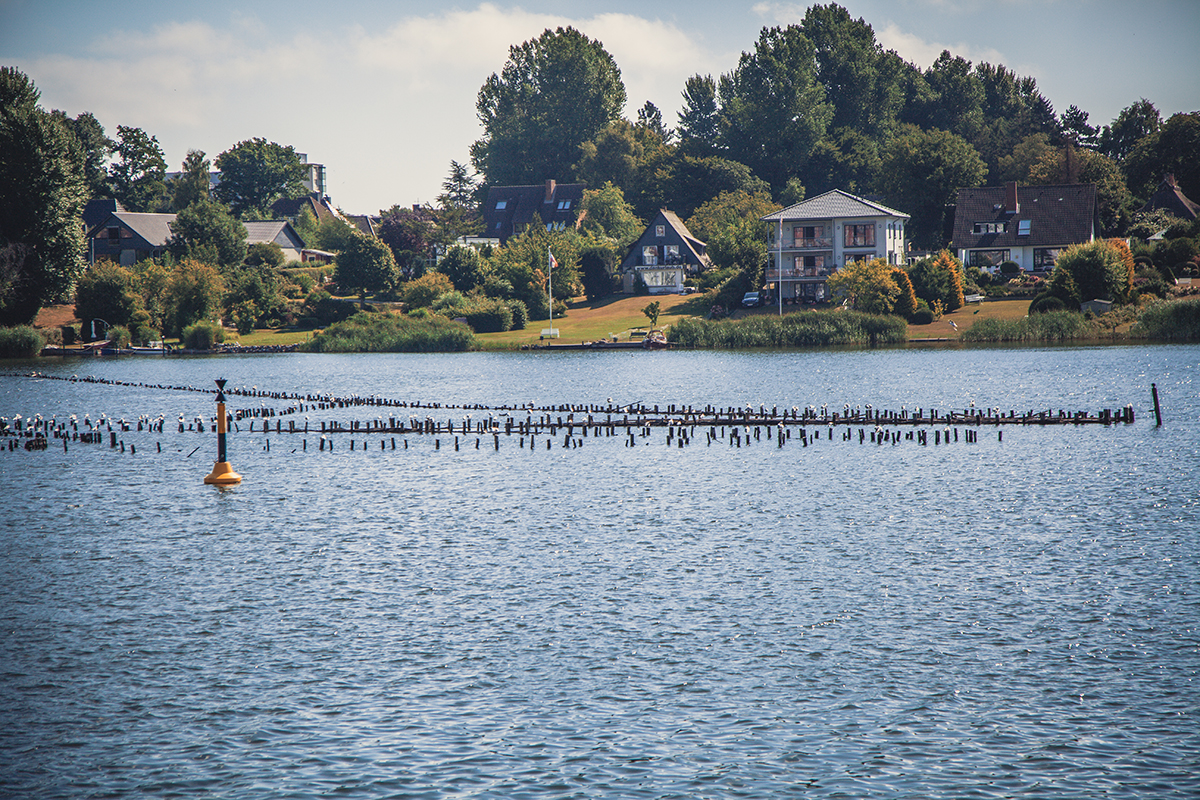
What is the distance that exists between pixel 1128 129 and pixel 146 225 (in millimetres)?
165589

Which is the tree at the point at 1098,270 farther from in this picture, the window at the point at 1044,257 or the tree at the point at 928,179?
the tree at the point at 928,179

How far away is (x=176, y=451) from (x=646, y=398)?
111 ft

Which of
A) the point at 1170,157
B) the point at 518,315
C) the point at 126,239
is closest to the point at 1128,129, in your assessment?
the point at 1170,157

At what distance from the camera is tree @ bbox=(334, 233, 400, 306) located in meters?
156

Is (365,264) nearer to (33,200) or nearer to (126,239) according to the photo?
(33,200)

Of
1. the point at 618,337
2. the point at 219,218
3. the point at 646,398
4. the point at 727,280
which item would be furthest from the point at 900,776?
the point at 219,218

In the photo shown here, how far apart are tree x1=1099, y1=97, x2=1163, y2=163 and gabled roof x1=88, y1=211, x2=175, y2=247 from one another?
159 metres

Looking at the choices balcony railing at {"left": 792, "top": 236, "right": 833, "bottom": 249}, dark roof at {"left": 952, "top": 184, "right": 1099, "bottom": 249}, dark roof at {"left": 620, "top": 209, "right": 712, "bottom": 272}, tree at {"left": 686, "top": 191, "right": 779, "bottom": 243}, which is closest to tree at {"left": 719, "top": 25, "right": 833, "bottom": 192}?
tree at {"left": 686, "top": 191, "right": 779, "bottom": 243}

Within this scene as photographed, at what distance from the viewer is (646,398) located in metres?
81.3

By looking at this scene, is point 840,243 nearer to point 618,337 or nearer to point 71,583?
point 618,337

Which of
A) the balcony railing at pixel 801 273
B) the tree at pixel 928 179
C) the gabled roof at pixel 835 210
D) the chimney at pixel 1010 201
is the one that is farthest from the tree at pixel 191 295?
the chimney at pixel 1010 201

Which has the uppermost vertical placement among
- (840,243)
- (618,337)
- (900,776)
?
(840,243)

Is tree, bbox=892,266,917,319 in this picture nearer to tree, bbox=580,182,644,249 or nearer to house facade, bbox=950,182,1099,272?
house facade, bbox=950,182,1099,272

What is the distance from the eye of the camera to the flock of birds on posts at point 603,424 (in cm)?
6100
